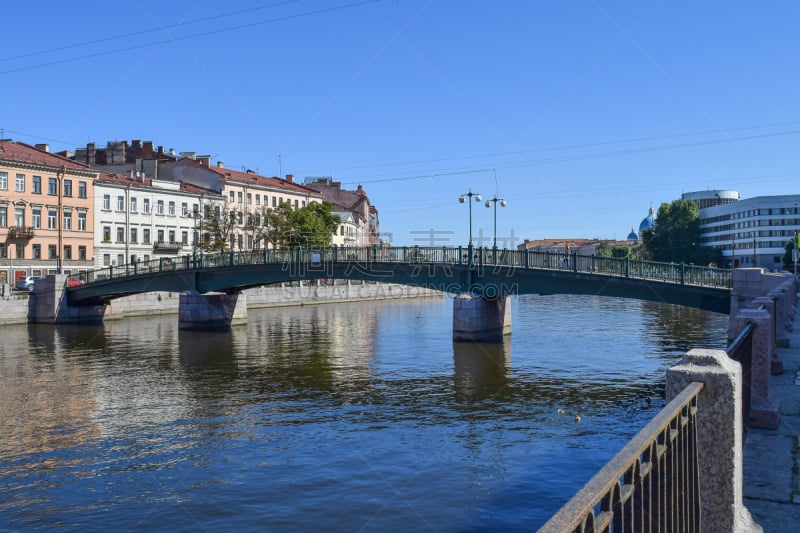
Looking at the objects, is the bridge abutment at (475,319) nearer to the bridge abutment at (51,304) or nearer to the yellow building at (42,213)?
the bridge abutment at (51,304)

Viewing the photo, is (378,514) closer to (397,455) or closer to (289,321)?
(397,455)

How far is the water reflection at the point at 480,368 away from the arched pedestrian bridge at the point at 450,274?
2.59 metres

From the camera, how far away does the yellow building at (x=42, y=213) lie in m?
55.3

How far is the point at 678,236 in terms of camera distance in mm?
120125

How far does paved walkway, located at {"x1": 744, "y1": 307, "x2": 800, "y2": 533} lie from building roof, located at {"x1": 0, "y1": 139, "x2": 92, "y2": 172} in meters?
58.8

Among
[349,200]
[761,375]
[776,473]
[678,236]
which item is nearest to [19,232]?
[761,375]

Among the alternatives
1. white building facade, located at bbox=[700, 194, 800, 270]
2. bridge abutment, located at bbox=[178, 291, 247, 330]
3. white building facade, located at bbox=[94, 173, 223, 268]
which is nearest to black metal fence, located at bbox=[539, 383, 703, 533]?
bridge abutment, located at bbox=[178, 291, 247, 330]

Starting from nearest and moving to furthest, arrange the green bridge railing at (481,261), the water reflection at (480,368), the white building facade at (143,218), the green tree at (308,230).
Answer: the water reflection at (480,368) → the green bridge railing at (481,261) → the white building facade at (143,218) → the green tree at (308,230)

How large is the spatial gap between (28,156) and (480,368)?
47.2 meters

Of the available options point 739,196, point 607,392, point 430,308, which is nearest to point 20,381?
point 607,392

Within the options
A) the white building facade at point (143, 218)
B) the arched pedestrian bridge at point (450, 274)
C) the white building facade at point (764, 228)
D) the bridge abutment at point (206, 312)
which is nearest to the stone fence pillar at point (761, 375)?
the arched pedestrian bridge at point (450, 274)

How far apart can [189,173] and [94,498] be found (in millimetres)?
69901

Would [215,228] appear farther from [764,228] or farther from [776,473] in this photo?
[764,228]

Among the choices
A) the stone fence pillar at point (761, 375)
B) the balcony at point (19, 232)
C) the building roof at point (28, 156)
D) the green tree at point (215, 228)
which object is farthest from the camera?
the green tree at point (215, 228)
